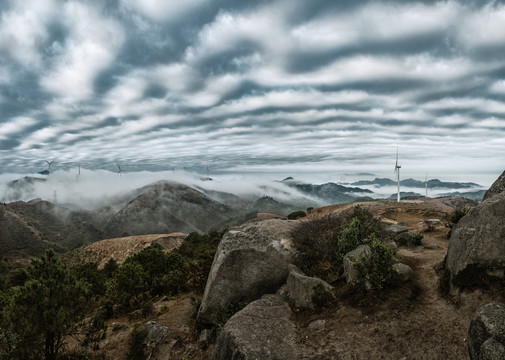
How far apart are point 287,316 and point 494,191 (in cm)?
1432

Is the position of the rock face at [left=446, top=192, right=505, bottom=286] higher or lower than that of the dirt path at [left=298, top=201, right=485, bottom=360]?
higher

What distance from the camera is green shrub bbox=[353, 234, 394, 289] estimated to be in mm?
13273

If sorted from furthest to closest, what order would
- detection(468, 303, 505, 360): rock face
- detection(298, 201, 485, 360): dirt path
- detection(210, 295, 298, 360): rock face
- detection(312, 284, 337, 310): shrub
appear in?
1. detection(312, 284, 337, 310): shrub
2. detection(210, 295, 298, 360): rock face
3. detection(298, 201, 485, 360): dirt path
4. detection(468, 303, 505, 360): rock face

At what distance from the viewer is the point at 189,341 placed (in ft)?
52.7

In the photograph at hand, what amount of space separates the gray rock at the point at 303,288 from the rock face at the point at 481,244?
19.3 feet

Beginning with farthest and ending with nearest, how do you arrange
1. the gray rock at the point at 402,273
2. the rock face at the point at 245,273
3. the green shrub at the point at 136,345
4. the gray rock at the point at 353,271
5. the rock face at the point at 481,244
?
the rock face at the point at 245,273
the green shrub at the point at 136,345
the gray rock at the point at 402,273
the gray rock at the point at 353,271
the rock face at the point at 481,244

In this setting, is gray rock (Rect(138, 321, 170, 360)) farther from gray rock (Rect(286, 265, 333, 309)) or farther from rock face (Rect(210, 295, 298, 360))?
gray rock (Rect(286, 265, 333, 309))

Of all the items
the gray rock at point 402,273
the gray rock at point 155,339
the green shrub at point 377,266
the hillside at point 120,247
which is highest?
the green shrub at point 377,266

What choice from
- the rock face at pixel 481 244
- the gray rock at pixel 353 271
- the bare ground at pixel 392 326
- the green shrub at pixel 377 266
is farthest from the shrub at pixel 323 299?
the rock face at pixel 481 244

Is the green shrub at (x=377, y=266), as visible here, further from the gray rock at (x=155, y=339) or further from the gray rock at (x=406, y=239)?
the gray rock at (x=406, y=239)

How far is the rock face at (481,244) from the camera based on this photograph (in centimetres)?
1116

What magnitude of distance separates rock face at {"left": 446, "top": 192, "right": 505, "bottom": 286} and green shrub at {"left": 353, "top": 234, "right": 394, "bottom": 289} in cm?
269

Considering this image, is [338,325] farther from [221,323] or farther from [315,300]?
[221,323]

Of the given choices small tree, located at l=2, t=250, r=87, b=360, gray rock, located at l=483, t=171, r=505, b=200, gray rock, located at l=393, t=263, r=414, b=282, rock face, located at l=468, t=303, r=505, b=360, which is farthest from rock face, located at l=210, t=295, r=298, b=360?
gray rock, located at l=483, t=171, r=505, b=200
